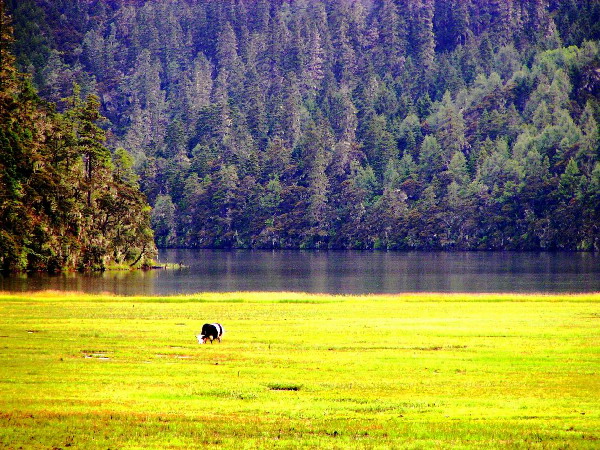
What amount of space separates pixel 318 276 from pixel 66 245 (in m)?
30.4

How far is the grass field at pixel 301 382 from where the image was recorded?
19125 mm

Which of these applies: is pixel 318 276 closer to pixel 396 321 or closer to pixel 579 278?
pixel 579 278

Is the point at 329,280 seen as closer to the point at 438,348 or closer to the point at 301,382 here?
the point at 438,348

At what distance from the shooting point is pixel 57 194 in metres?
102

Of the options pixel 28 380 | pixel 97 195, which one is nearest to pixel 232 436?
pixel 28 380

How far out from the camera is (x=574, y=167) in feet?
652

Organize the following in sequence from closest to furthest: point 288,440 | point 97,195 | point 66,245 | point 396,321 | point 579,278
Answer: point 288,440 < point 396,321 < point 579,278 < point 66,245 < point 97,195

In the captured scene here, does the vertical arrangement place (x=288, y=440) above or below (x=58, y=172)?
below

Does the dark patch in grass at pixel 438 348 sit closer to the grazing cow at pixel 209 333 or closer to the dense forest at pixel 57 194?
the grazing cow at pixel 209 333

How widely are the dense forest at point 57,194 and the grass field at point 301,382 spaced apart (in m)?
48.3

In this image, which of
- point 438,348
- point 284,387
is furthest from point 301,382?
point 438,348

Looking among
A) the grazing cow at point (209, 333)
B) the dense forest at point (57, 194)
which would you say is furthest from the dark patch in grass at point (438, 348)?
the dense forest at point (57, 194)

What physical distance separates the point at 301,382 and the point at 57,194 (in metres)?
81.9

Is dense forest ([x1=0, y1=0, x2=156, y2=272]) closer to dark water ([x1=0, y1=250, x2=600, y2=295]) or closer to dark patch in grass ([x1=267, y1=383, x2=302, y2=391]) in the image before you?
dark water ([x1=0, y1=250, x2=600, y2=295])
